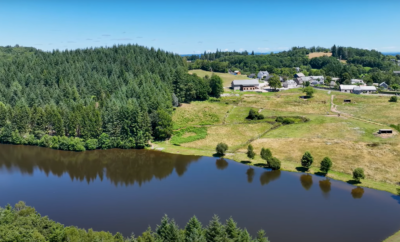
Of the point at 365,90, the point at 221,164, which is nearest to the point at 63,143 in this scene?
the point at 221,164

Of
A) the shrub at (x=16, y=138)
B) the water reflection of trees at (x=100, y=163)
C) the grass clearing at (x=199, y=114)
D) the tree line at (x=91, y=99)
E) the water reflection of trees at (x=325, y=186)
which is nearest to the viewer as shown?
the water reflection of trees at (x=325, y=186)

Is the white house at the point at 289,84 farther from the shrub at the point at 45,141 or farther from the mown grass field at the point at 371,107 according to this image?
the shrub at the point at 45,141

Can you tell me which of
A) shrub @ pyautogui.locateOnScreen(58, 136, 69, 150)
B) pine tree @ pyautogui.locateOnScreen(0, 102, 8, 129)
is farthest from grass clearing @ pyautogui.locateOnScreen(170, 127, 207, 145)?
pine tree @ pyautogui.locateOnScreen(0, 102, 8, 129)

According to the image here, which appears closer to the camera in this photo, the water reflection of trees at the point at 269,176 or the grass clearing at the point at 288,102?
the water reflection of trees at the point at 269,176

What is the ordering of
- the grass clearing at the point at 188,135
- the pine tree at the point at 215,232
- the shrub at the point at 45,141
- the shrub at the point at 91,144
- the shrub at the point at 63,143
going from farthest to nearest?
the grass clearing at the point at 188,135 → the shrub at the point at 45,141 → the shrub at the point at 63,143 → the shrub at the point at 91,144 → the pine tree at the point at 215,232

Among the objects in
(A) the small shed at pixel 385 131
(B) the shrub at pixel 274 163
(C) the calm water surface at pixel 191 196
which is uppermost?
(A) the small shed at pixel 385 131

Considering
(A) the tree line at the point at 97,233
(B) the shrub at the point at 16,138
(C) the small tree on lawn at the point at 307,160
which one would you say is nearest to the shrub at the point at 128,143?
(B) the shrub at the point at 16,138

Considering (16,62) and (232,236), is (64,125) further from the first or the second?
(16,62)
